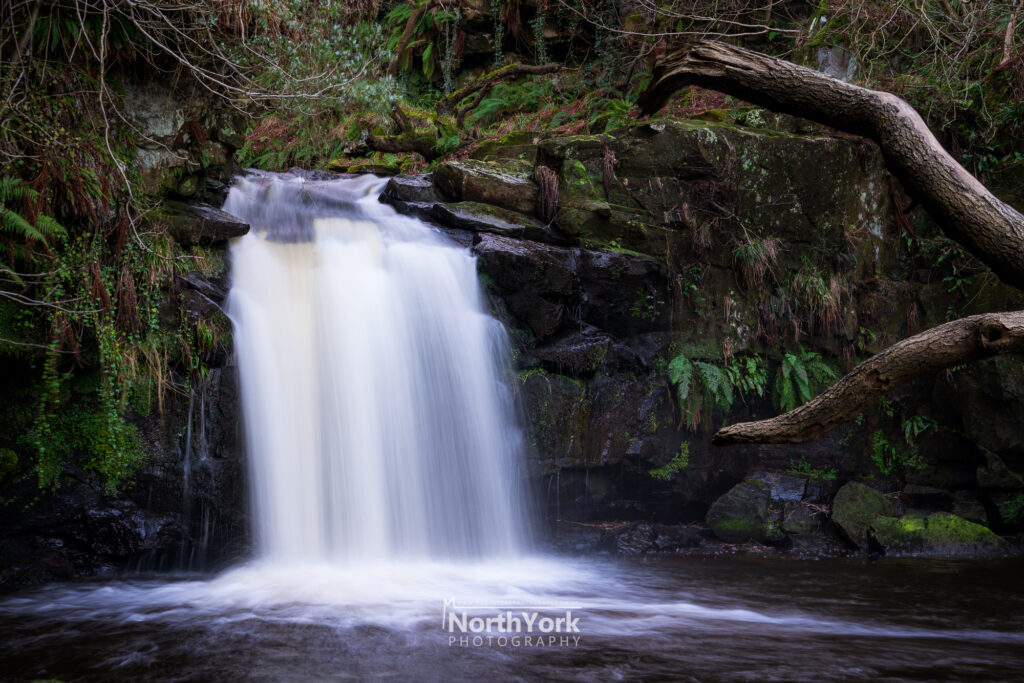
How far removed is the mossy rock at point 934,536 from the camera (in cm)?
772

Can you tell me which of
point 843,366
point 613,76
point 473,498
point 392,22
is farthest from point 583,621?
point 392,22

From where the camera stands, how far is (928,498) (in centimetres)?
834

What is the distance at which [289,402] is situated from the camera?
6.70 m

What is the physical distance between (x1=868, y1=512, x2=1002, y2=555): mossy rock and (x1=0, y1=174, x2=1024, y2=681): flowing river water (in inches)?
15.8

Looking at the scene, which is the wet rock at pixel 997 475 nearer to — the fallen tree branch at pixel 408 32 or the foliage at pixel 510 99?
the foliage at pixel 510 99

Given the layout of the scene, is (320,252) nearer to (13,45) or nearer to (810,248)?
(13,45)

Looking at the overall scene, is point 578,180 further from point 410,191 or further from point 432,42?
point 432,42

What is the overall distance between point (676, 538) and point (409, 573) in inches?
139

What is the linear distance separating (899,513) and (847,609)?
3.46 metres

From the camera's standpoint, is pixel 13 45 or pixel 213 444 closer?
pixel 13 45

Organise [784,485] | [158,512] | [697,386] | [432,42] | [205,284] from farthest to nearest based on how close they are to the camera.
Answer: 1. [432,42]
2. [784,485]
3. [697,386]
4. [205,284]
5. [158,512]

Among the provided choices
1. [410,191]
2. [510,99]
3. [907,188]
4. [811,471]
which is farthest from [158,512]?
[510,99]

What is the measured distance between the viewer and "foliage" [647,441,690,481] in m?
8.37

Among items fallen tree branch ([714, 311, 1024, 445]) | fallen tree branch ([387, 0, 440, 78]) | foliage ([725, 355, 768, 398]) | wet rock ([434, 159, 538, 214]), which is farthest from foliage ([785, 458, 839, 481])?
fallen tree branch ([387, 0, 440, 78])
